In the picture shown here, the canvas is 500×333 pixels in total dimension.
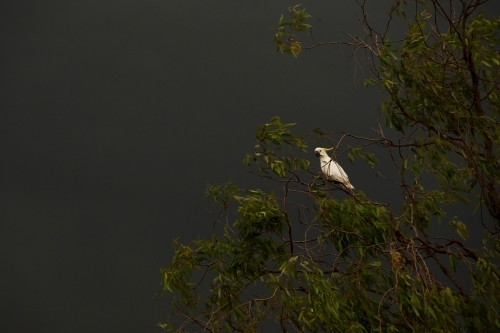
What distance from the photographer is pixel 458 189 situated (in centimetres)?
454

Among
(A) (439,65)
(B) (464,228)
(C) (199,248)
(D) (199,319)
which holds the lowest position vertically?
(D) (199,319)

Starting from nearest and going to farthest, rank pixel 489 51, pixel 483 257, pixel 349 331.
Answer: pixel 349 331
pixel 483 257
pixel 489 51

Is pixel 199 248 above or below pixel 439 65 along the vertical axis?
below

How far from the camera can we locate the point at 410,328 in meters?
4.02

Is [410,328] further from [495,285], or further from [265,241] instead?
[265,241]

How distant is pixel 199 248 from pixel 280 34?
1.15 metres

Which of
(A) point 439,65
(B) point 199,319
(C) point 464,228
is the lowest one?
(B) point 199,319

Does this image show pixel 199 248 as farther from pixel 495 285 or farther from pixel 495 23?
pixel 495 23

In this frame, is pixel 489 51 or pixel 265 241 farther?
pixel 489 51

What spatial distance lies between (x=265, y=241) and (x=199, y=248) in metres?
0.30

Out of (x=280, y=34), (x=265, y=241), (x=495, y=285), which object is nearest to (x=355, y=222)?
(x=265, y=241)

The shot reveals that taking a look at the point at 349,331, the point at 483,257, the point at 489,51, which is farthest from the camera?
the point at 489,51

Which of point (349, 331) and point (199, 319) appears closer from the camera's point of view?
point (349, 331)

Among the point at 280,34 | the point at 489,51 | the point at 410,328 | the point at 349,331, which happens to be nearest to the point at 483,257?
the point at 410,328
